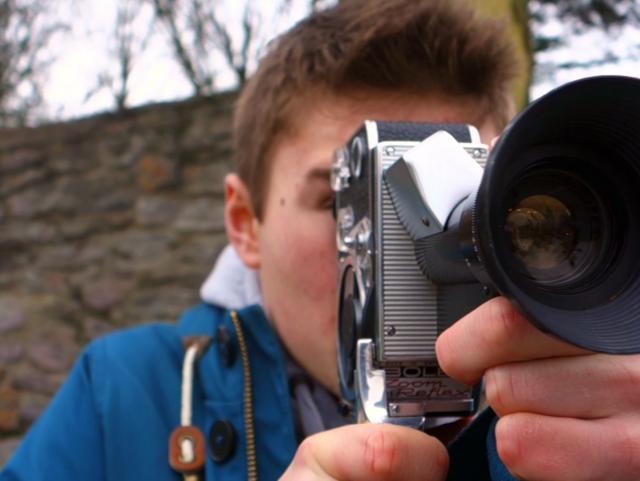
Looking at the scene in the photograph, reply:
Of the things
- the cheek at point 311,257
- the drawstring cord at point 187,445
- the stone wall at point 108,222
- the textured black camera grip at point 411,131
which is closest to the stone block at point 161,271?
the stone wall at point 108,222

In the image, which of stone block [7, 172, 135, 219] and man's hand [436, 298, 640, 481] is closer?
man's hand [436, 298, 640, 481]

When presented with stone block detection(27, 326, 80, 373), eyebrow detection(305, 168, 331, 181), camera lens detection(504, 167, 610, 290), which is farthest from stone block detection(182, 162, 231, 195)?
camera lens detection(504, 167, 610, 290)

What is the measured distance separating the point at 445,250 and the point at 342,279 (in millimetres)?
233

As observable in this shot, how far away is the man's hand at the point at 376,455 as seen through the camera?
586 mm

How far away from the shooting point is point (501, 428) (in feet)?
1.65

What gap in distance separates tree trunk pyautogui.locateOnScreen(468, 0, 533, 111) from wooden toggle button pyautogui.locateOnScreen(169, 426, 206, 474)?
0.98m

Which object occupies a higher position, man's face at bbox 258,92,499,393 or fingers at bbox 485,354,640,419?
man's face at bbox 258,92,499,393

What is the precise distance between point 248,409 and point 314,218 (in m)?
0.31

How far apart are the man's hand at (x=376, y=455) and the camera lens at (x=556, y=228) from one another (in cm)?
21

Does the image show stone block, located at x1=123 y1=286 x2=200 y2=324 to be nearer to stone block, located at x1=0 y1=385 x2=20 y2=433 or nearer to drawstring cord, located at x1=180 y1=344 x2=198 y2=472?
stone block, located at x1=0 y1=385 x2=20 y2=433

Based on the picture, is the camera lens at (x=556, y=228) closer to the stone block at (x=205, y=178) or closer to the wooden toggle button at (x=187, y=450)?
the wooden toggle button at (x=187, y=450)

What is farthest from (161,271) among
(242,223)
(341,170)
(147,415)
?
(341,170)

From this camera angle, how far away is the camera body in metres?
0.63

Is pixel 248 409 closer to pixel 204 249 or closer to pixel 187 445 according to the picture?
pixel 187 445
